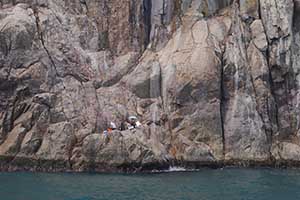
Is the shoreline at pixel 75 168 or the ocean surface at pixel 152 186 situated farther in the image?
the shoreline at pixel 75 168

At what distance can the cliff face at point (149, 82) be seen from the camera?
151 feet

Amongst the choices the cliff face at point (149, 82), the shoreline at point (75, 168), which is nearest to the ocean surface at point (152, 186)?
the shoreline at point (75, 168)

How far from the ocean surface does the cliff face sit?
13.4 feet

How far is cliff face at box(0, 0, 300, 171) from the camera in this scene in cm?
4591

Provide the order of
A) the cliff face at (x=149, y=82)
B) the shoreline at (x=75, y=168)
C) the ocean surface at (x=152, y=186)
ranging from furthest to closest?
the cliff face at (x=149, y=82) < the shoreline at (x=75, y=168) < the ocean surface at (x=152, y=186)

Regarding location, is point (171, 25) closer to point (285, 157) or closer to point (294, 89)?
point (294, 89)

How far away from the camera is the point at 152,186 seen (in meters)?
37.3

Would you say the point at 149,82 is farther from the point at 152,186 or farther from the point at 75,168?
the point at 152,186

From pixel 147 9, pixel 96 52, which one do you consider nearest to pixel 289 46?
pixel 147 9

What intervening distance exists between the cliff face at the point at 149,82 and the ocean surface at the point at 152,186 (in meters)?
4.08

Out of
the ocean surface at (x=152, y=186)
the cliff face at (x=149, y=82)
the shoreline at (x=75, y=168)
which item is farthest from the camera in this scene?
the cliff face at (x=149, y=82)

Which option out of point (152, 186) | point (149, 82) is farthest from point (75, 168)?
point (149, 82)

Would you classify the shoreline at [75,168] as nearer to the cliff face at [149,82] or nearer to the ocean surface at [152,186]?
the cliff face at [149,82]

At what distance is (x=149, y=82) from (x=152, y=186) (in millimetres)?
19495
